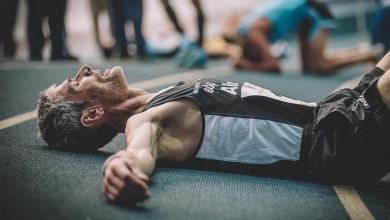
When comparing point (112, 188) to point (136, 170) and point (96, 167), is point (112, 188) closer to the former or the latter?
point (136, 170)

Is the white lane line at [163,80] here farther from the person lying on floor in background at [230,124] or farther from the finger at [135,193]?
the finger at [135,193]

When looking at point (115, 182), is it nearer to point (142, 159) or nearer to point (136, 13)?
point (142, 159)

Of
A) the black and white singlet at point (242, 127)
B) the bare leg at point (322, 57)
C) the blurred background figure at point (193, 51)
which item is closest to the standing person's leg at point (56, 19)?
the blurred background figure at point (193, 51)

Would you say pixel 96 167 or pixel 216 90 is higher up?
pixel 216 90

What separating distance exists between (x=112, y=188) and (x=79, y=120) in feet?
2.20

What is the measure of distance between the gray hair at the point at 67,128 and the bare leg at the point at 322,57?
3.74 m

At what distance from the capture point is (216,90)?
6.26 feet

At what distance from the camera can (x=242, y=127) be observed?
1.87 meters

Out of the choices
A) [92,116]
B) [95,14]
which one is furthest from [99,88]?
[95,14]

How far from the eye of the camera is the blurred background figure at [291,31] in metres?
5.05

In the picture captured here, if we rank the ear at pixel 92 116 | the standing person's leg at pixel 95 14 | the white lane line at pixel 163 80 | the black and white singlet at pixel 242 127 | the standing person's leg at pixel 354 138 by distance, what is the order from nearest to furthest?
the standing person's leg at pixel 354 138, the black and white singlet at pixel 242 127, the ear at pixel 92 116, the white lane line at pixel 163 80, the standing person's leg at pixel 95 14

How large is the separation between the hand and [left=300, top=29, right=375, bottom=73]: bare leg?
13.8 ft

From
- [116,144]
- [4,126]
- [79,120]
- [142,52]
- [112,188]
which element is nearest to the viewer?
[112,188]

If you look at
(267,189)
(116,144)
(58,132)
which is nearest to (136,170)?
(267,189)
